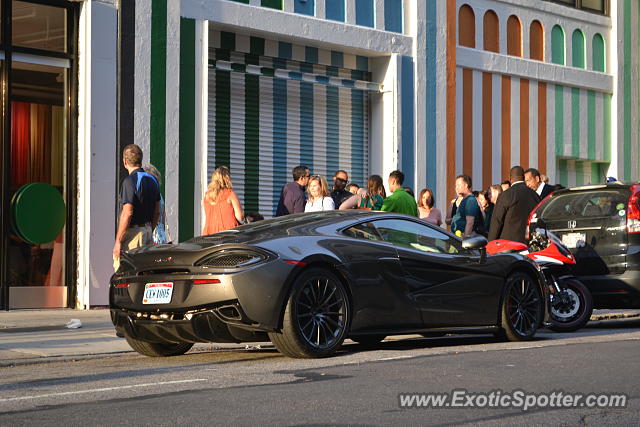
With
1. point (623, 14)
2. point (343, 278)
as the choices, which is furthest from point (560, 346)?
point (623, 14)

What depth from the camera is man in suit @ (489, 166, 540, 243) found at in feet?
47.4

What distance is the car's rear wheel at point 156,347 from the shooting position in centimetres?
966

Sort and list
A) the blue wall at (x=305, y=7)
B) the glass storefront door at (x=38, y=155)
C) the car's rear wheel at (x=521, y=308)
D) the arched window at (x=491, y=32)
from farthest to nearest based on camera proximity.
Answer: the arched window at (x=491, y=32) → the blue wall at (x=305, y=7) → the glass storefront door at (x=38, y=155) → the car's rear wheel at (x=521, y=308)

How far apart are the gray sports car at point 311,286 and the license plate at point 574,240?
2.84 m

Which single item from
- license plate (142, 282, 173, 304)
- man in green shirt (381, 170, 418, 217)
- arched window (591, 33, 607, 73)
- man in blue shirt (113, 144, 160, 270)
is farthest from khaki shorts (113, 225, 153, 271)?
arched window (591, 33, 607, 73)

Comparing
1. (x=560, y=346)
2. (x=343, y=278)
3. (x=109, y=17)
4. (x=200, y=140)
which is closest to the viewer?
(x=343, y=278)

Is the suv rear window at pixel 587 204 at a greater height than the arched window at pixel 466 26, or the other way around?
the arched window at pixel 466 26

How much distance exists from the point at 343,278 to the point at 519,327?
2358 millimetres

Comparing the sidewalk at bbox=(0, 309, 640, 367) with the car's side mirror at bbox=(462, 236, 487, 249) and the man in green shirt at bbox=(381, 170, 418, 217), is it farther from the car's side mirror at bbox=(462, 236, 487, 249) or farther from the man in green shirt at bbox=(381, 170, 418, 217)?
the man in green shirt at bbox=(381, 170, 418, 217)

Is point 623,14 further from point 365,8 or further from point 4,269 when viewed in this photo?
point 4,269

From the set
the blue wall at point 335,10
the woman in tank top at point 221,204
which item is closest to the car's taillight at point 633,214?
the woman in tank top at point 221,204

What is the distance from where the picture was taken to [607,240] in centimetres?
1320

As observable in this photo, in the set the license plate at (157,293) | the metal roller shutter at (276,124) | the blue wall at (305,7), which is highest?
the blue wall at (305,7)

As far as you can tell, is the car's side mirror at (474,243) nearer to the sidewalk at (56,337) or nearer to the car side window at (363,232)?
the car side window at (363,232)
